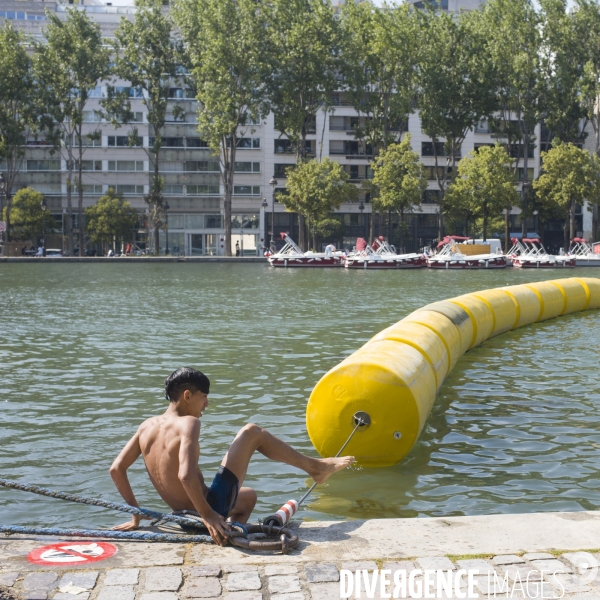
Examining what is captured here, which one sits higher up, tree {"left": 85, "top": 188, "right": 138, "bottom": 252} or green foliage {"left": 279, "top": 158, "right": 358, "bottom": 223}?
green foliage {"left": 279, "top": 158, "right": 358, "bottom": 223}

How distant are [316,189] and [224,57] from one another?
11794 mm

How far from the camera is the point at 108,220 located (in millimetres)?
80312

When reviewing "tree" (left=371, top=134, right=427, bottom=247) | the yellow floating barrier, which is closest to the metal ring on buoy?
the yellow floating barrier

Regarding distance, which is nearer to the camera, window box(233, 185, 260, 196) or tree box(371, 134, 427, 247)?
tree box(371, 134, 427, 247)

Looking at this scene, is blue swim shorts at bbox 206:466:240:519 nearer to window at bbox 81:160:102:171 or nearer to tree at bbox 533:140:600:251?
tree at bbox 533:140:600:251

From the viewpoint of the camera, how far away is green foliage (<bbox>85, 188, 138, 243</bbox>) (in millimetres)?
80250

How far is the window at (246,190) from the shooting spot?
307 ft

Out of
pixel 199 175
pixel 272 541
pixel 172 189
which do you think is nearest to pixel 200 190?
pixel 199 175

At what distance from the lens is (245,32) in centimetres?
7025

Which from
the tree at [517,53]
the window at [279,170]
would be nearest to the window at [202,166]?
the window at [279,170]

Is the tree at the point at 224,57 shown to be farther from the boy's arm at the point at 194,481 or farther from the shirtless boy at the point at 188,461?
the boy's arm at the point at 194,481

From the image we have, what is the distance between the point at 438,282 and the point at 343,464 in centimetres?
3675

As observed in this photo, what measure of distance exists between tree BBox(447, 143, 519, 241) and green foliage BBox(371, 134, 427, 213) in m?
2.88

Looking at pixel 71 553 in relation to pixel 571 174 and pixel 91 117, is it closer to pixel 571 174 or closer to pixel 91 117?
pixel 571 174
